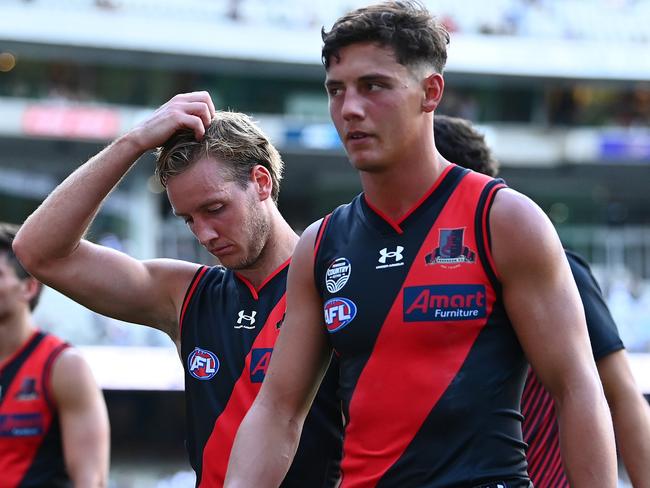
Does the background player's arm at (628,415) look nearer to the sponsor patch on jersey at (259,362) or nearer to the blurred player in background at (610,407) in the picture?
the blurred player in background at (610,407)

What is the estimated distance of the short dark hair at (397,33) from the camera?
2918 mm

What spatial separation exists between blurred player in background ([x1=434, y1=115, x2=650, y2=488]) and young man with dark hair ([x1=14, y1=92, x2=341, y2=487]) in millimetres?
707

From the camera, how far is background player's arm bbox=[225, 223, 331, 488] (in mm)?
3137

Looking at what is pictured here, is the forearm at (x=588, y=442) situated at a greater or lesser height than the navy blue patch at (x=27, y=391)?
greater

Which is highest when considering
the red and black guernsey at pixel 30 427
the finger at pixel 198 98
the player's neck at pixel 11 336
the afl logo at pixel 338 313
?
the finger at pixel 198 98

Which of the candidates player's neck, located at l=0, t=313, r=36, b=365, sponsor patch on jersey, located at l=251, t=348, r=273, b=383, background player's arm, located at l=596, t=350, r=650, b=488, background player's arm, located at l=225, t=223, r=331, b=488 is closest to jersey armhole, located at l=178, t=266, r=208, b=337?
sponsor patch on jersey, located at l=251, t=348, r=273, b=383

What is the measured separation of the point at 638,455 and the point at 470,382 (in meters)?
1.06

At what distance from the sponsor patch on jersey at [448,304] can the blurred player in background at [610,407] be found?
961 mm

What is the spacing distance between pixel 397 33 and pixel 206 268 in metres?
1.45

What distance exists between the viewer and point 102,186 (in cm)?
381

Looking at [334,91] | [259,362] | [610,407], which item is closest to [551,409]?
[610,407]

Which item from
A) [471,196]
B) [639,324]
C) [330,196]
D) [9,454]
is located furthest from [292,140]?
[471,196]

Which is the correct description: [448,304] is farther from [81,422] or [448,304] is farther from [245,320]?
[81,422]

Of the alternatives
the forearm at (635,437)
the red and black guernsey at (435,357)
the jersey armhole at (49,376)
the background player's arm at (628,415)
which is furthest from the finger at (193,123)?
the jersey armhole at (49,376)
